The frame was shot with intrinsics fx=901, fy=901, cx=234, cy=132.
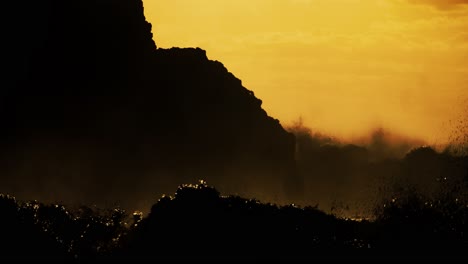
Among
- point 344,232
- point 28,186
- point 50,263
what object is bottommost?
point 50,263

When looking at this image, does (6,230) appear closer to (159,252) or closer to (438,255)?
(159,252)

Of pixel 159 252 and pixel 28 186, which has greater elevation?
pixel 28 186

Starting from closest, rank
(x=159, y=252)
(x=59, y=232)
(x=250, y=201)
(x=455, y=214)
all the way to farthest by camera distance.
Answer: (x=159, y=252) < (x=250, y=201) < (x=59, y=232) < (x=455, y=214)

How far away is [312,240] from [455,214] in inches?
804

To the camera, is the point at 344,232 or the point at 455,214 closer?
the point at 344,232

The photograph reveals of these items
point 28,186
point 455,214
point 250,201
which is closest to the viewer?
point 250,201

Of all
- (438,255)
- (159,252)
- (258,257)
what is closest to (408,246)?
(438,255)

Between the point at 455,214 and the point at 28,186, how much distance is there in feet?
494

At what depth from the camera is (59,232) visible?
51.5m

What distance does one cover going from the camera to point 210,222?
1489 inches

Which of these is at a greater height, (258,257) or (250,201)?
(250,201)

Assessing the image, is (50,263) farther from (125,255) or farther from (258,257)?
(258,257)

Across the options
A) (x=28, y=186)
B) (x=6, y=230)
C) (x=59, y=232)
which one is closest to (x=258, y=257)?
(x=6, y=230)

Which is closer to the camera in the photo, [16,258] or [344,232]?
[16,258]
